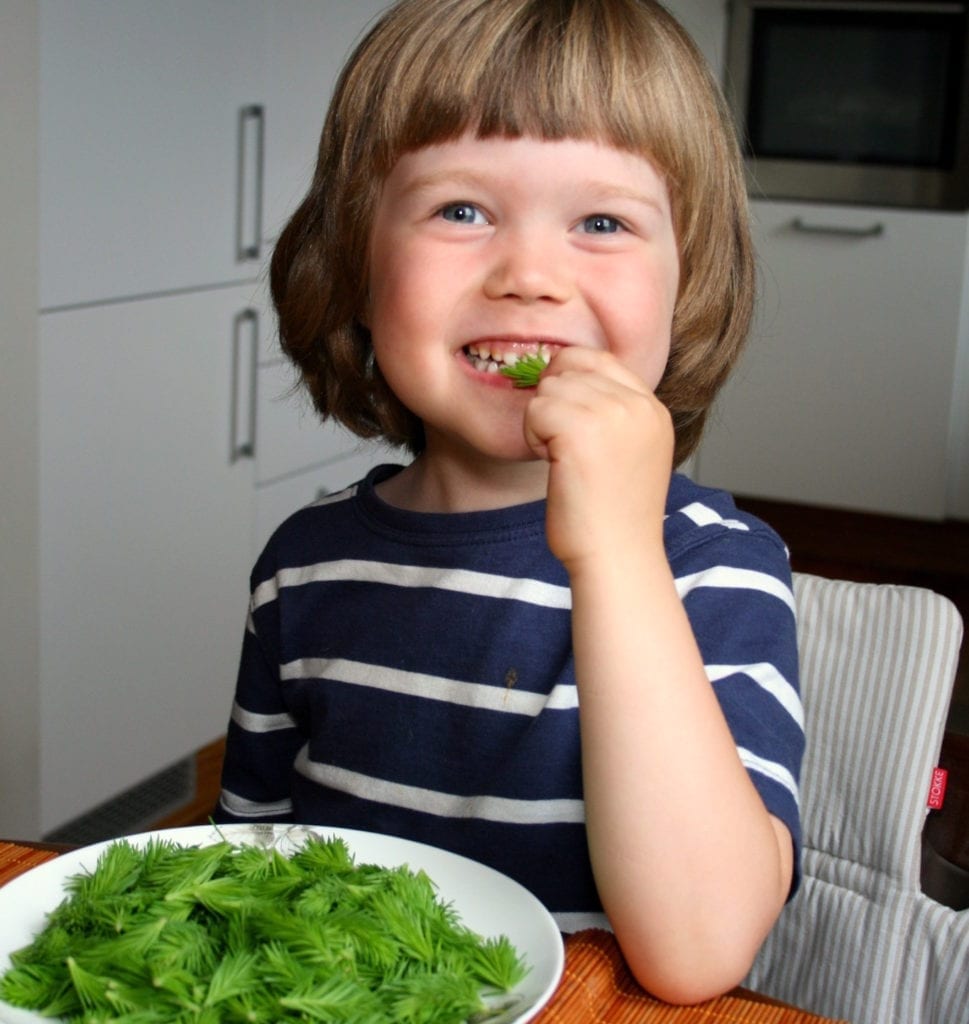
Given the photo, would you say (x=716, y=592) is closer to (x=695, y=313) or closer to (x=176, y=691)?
(x=695, y=313)

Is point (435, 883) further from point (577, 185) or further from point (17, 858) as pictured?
point (577, 185)

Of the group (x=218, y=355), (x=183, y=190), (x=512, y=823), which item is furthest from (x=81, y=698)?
(x=512, y=823)

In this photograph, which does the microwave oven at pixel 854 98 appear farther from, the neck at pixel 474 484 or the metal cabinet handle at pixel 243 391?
the neck at pixel 474 484

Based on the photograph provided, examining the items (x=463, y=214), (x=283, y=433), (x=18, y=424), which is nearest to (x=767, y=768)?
(x=463, y=214)

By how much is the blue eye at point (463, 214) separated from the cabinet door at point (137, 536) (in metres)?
1.25

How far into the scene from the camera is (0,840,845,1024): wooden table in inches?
26.6

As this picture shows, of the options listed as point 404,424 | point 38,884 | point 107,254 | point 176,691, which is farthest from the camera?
point 176,691

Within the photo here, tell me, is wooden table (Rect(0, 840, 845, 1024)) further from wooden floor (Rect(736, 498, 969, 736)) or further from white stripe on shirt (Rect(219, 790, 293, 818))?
wooden floor (Rect(736, 498, 969, 736))

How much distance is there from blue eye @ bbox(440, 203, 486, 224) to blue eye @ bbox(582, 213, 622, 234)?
6cm

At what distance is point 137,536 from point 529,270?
1.56 metres

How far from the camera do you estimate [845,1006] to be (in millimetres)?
988

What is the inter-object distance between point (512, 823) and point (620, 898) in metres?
0.22

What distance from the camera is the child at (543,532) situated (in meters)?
0.76

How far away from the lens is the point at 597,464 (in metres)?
0.77
